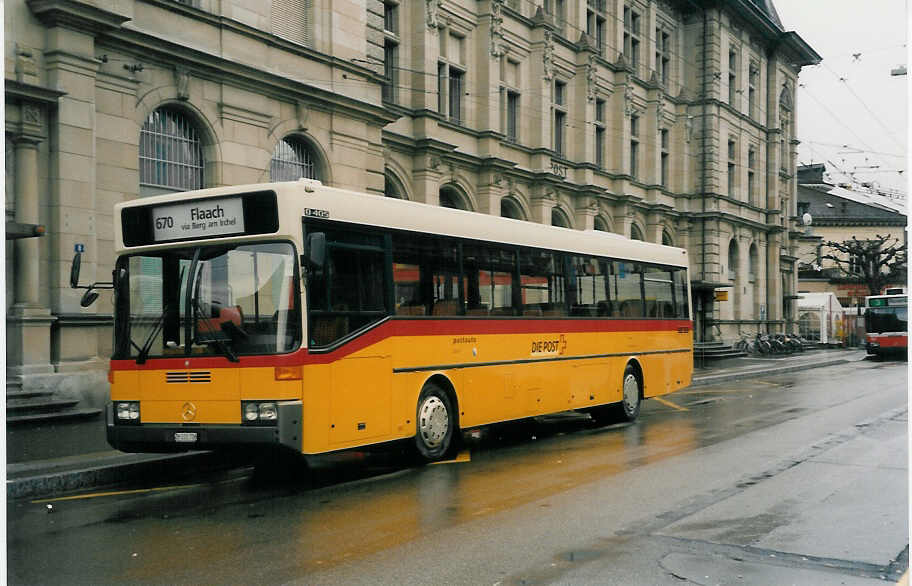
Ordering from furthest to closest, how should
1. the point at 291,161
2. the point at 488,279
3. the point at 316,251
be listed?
the point at 291,161, the point at 488,279, the point at 316,251

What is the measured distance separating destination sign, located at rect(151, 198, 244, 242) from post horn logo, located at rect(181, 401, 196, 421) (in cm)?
180

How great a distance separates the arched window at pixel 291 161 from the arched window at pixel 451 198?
7423mm

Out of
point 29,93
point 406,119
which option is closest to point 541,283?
point 29,93

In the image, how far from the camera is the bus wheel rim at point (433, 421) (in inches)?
468

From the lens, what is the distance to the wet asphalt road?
6.64 meters

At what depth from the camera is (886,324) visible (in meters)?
44.3

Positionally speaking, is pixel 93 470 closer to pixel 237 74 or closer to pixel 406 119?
pixel 237 74

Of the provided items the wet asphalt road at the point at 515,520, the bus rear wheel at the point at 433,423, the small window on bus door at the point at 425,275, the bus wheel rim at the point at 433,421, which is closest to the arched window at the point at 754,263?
the wet asphalt road at the point at 515,520

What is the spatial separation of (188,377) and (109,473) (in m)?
1.65

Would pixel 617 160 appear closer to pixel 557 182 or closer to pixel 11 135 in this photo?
pixel 557 182

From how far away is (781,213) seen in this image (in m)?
57.1

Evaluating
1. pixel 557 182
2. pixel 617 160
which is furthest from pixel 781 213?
pixel 557 182

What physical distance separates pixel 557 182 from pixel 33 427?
22.4 metres

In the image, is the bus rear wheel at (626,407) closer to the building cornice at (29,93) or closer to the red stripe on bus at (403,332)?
the red stripe on bus at (403,332)
